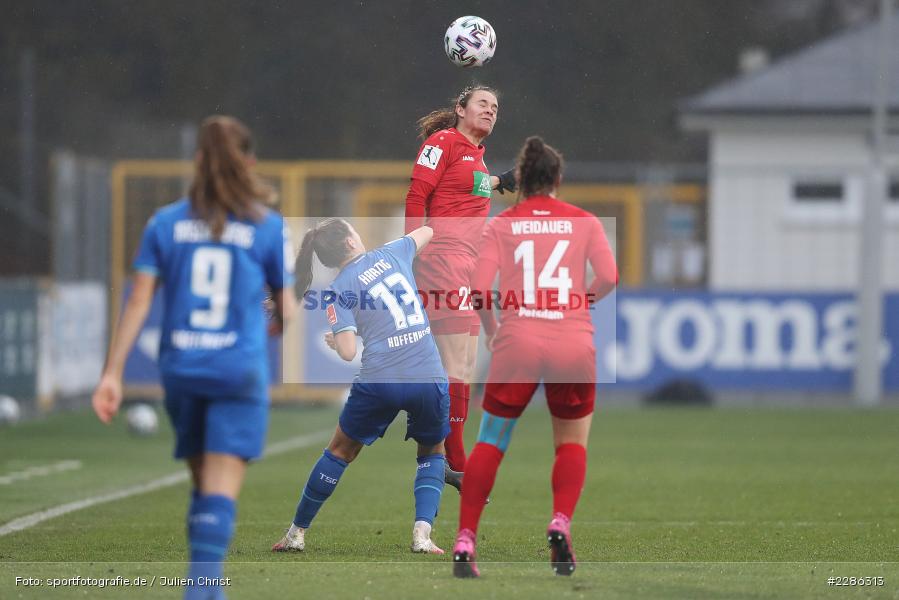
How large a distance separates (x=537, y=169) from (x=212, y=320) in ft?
6.55

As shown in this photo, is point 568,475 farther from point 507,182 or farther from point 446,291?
point 507,182

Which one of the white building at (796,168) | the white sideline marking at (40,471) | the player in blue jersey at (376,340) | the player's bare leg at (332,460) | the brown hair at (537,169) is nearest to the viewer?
the brown hair at (537,169)

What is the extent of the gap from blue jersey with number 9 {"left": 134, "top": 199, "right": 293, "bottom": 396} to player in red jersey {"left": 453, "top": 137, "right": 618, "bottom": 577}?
147 cm

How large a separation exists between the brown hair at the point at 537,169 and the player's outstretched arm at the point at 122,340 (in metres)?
2.03

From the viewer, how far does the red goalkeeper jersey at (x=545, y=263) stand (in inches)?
292

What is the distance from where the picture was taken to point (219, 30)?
159ft

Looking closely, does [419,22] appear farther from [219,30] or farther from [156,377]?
[156,377]

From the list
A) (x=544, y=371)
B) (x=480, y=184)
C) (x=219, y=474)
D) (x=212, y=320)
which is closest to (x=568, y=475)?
(x=544, y=371)

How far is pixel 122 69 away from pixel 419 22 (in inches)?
377

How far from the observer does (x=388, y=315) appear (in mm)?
8297

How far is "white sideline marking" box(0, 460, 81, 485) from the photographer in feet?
43.1

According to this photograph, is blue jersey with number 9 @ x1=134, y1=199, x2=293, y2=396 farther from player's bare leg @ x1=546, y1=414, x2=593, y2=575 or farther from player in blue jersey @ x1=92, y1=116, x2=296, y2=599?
player's bare leg @ x1=546, y1=414, x2=593, y2=575

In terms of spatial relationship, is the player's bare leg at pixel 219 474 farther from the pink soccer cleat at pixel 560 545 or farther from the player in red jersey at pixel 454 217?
the player in red jersey at pixel 454 217

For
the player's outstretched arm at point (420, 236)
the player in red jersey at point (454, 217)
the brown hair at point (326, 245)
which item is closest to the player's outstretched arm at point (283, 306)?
the brown hair at point (326, 245)
